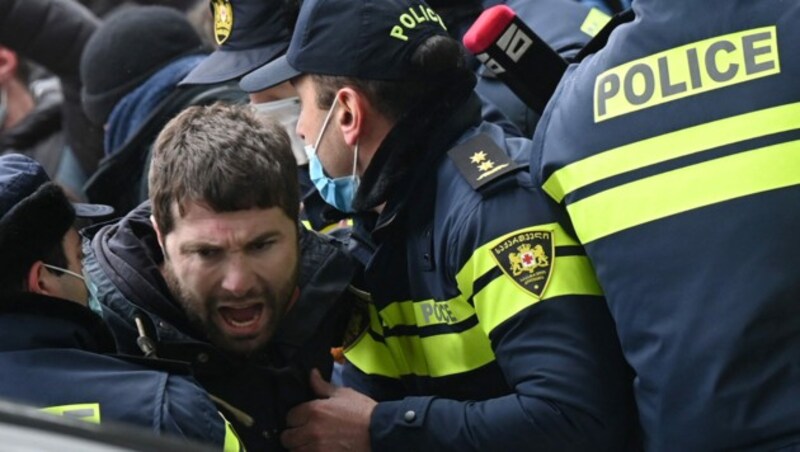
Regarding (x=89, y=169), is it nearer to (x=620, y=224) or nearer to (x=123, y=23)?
(x=123, y=23)

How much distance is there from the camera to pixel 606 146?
322 cm

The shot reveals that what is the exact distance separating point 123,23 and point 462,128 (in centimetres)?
211

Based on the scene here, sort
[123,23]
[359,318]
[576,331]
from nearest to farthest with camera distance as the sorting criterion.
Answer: [576,331], [359,318], [123,23]

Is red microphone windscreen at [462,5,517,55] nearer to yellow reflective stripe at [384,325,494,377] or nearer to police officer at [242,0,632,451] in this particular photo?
police officer at [242,0,632,451]

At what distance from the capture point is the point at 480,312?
3.40 metres

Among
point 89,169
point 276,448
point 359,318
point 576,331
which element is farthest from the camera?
point 89,169

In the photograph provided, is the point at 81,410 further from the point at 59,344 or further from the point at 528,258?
the point at 528,258

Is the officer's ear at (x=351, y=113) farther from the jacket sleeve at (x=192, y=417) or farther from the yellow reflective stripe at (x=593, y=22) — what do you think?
the yellow reflective stripe at (x=593, y=22)

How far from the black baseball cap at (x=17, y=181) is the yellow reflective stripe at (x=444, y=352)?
2.63 feet

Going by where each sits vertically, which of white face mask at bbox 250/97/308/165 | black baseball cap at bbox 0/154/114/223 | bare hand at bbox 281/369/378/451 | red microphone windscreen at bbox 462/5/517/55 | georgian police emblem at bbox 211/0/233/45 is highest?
red microphone windscreen at bbox 462/5/517/55

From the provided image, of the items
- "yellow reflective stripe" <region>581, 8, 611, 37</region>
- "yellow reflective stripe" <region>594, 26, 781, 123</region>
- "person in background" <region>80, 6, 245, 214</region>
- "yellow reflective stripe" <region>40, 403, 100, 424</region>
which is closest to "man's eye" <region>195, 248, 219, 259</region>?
"yellow reflective stripe" <region>40, 403, 100, 424</region>

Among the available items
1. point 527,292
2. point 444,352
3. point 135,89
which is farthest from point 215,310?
point 135,89

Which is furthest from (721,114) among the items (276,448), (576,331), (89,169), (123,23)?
(89,169)

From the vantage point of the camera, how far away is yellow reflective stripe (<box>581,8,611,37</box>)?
4.46 metres
